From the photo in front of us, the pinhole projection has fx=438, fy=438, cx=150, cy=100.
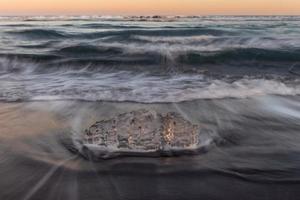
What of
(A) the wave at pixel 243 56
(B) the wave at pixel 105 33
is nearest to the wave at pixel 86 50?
(A) the wave at pixel 243 56

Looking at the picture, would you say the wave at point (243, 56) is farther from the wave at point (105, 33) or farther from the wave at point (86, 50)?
the wave at point (105, 33)

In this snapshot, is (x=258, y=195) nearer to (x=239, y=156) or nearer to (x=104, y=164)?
(x=239, y=156)

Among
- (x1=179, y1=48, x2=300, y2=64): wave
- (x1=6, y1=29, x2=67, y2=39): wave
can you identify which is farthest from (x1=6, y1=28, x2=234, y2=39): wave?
(x1=179, y1=48, x2=300, y2=64): wave

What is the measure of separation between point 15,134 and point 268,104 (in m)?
3.30

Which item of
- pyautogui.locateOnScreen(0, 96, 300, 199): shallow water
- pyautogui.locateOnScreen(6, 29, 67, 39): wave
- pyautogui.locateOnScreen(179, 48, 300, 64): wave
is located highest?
pyautogui.locateOnScreen(6, 29, 67, 39): wave

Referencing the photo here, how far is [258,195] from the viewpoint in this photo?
2.98 metres

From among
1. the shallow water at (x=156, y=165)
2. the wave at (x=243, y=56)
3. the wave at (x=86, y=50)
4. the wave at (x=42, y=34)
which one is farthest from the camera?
the wave at (x=42, y=34)

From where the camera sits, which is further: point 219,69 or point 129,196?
point 219,69

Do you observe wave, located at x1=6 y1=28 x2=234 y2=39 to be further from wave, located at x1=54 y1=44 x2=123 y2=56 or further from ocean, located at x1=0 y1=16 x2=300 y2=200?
ocean, located at x1=0 y1=16 x2=300 y2=200

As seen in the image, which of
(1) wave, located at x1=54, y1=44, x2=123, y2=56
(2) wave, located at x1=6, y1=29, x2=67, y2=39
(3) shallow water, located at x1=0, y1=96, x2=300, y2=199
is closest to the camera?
(3) shallow water, located at x1=0, y1=96, x2=300, y2=199

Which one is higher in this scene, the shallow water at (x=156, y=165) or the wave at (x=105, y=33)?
the wave at (x=105, y=33)

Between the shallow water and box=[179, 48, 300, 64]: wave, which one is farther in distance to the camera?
box=[179, 48, 300, 64]: wave

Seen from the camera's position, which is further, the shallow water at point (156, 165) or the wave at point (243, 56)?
the wave at point (243, 56)

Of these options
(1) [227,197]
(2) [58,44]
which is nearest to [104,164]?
(1) [227,197]
